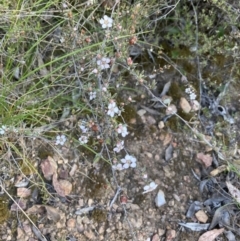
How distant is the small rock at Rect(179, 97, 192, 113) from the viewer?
1968 millimetres

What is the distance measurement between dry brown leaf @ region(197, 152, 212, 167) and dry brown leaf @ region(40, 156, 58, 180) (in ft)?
1.90

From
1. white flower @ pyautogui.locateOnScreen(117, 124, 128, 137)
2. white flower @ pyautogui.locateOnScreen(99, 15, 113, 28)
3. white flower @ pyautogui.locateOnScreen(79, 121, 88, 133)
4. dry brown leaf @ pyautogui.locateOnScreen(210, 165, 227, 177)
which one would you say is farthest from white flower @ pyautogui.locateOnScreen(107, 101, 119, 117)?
dry brown leaf @ pyautogui.locateOnScreen(210, 165, 227, 177)

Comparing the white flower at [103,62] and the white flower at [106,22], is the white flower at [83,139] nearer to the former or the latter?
the white flower at [103,62]

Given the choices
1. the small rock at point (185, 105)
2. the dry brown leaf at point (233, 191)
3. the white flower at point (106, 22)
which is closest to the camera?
the white flower at point (106, 22)

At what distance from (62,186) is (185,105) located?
0.62 metres

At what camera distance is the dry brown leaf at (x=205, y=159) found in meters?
1.89

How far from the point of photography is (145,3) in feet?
5.99

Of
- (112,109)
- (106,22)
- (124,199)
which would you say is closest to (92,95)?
(112,109)

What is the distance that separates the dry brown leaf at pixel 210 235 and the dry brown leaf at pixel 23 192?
0.67 meters

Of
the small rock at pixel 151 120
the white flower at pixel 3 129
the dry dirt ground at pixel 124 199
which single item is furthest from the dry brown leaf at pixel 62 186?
the small rock at pixel 151 120

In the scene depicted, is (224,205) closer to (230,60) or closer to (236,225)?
(236,225)

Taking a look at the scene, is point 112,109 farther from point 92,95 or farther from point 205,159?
point 205,159

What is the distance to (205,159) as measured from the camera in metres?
1.89

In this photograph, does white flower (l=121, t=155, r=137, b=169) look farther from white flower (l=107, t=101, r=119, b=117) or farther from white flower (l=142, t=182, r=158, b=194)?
white flower (l=107, t=101, r=119, b=117)
